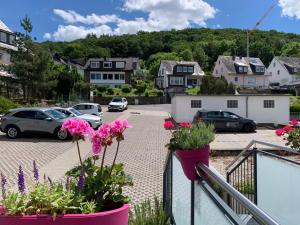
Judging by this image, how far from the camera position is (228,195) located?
3186 millimetres

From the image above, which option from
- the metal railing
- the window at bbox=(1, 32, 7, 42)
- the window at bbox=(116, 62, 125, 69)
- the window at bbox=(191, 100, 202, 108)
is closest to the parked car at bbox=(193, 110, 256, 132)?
the window at bbox=(191, 100, 202, 108)

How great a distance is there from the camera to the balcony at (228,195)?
323 cm

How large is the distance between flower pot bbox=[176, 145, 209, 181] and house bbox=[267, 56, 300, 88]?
87.2 meters

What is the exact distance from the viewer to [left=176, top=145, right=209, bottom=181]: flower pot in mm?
4285

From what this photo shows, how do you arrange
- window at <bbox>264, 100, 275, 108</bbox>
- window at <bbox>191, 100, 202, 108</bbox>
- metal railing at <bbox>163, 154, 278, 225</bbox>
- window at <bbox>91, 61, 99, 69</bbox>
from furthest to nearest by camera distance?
window at <bbox>91, 61, 99, 69</bbox>, window at <bbox>264, 100, 275, 108</bbox>, window at <bbox>191, 100, 202, 108</bbox>, metal railing at <bbox>163, 154, 278, 225</bbox>

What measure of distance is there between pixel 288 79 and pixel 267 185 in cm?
9006

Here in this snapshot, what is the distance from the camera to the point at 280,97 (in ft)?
130

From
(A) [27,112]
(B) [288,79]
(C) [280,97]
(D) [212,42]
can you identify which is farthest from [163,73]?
(A) [27,112]

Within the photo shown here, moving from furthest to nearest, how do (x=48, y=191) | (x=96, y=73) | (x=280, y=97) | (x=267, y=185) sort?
(x=96, y=73), (x=280, y=97), (x=267, y=185), (x=48, y=191)

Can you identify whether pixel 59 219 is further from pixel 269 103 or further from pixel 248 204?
pixel 269 103

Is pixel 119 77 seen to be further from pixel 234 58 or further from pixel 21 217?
pixel 21 217

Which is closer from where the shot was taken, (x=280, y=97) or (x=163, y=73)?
(x=280, y=97)

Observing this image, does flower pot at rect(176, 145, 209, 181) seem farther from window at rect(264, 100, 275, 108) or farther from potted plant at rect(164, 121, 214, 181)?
window at rect(264, 100, 275, 108)

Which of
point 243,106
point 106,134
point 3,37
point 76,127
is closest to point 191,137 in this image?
point 106,134
